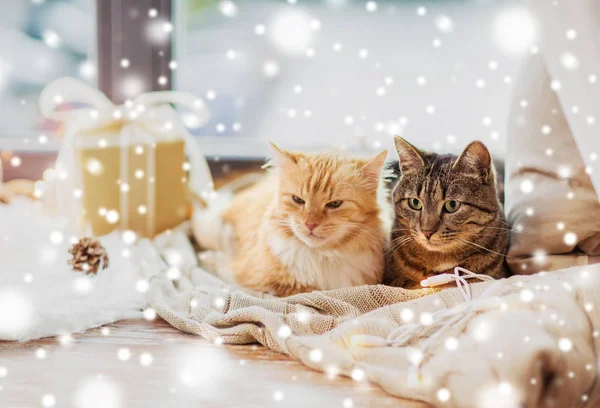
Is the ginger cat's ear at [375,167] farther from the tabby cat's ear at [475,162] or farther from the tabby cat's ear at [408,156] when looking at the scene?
the tabby cat's ear at [475,162]

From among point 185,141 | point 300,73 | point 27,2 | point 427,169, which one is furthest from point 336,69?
point 27,2

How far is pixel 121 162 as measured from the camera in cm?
166

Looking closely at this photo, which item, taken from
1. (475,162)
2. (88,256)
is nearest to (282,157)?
(475,162)

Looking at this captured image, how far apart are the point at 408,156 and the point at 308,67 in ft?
3.38

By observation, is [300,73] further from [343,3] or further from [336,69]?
[343,3]

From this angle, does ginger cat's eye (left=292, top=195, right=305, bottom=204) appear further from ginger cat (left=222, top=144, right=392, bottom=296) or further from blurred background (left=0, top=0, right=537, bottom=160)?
blurred background (left=0, top=0, right=537, bottom=160)

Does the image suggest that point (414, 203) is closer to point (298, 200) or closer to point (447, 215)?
point (447, 215)

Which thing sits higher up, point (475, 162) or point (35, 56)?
point (35, 56)

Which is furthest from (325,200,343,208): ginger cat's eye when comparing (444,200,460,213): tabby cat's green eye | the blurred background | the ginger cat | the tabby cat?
the blurred background

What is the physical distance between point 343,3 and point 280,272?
1.26 metres

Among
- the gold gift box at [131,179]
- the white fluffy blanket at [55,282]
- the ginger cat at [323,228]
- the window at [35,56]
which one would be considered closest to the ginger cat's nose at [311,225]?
the ginger cat at [323,228]

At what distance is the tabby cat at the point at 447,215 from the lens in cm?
119

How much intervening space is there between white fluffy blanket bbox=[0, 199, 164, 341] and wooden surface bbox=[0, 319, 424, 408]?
0.14 feet

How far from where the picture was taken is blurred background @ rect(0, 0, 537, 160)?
206cm
